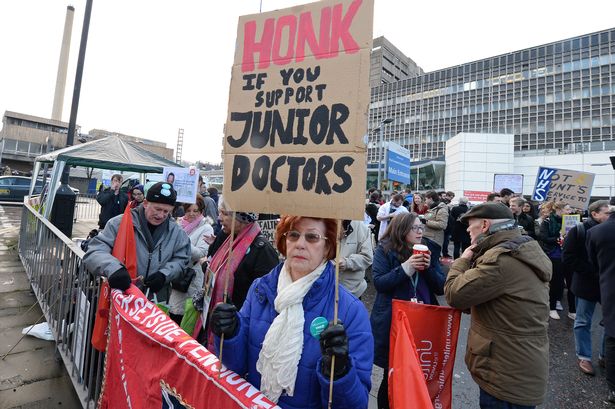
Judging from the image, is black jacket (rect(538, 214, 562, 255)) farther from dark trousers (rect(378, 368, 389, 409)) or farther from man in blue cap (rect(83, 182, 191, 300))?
man in blue cap (rect(83, 182, 191, 300))

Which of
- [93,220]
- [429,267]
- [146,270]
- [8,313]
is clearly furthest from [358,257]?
[93,220]

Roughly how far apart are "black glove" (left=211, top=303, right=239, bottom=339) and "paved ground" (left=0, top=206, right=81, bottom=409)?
8.05 feet

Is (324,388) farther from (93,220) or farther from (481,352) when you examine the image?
(93,220)

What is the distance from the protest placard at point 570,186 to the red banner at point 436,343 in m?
7.31

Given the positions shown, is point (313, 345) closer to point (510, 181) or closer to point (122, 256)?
point (122, 256)

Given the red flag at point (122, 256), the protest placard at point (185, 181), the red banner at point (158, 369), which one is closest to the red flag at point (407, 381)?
the red banner at point (158, 369)

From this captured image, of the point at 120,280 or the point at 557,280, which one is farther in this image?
the point at 557,280

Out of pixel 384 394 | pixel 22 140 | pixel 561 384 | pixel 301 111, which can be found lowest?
pixel 561 384

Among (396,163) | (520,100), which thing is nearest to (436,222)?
(396,163)

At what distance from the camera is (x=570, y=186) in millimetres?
7812

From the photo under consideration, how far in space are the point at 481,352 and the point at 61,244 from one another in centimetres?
450

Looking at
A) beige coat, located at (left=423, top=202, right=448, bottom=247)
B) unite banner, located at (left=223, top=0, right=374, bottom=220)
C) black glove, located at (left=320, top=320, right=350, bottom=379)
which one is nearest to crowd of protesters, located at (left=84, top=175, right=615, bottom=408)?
black glove, located at (left=320, top=320, right=350, bottom=379)

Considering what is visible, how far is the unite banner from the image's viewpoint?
4.88 feet

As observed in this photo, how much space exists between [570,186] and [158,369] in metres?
9.41
